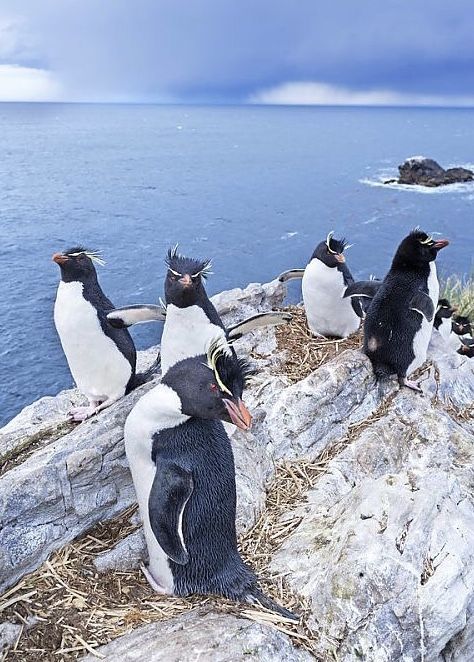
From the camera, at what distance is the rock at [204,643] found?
2230mm

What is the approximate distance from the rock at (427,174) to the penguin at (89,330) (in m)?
28.4

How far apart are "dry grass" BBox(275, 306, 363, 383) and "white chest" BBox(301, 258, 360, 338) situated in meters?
0.11

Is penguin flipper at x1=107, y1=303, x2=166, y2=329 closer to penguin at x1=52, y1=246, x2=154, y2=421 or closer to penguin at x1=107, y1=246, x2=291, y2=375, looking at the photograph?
penguin at x1=52, y1=246, x2=154, y2=421

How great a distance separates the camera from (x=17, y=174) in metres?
30.8

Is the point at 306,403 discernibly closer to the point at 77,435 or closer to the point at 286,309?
the point at 77,435

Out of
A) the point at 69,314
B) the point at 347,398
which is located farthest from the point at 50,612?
the point at 347,398

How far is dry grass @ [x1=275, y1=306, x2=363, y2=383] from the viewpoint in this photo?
4641 millimetres

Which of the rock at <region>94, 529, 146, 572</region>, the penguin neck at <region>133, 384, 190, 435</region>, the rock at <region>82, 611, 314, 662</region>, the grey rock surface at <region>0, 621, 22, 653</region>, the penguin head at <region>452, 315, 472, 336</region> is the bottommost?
the penguin head at <region>452, 315, 472, 336</region>

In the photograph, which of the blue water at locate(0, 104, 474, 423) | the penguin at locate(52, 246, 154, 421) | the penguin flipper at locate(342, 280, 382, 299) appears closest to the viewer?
the penguin at locate(52, 246, 154, 421)

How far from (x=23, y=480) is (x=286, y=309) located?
372 cm

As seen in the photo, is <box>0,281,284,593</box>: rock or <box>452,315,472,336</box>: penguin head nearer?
<box>0,281,284,593</box>: rock

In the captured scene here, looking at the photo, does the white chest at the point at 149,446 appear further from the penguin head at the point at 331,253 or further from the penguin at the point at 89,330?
the penguin head at the point at 331,253

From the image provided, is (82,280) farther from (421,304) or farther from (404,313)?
(421,304)

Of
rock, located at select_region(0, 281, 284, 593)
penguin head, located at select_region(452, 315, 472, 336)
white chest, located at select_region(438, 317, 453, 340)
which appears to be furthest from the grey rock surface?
penguin head, located at select_region(452, 315, 472, 336)
